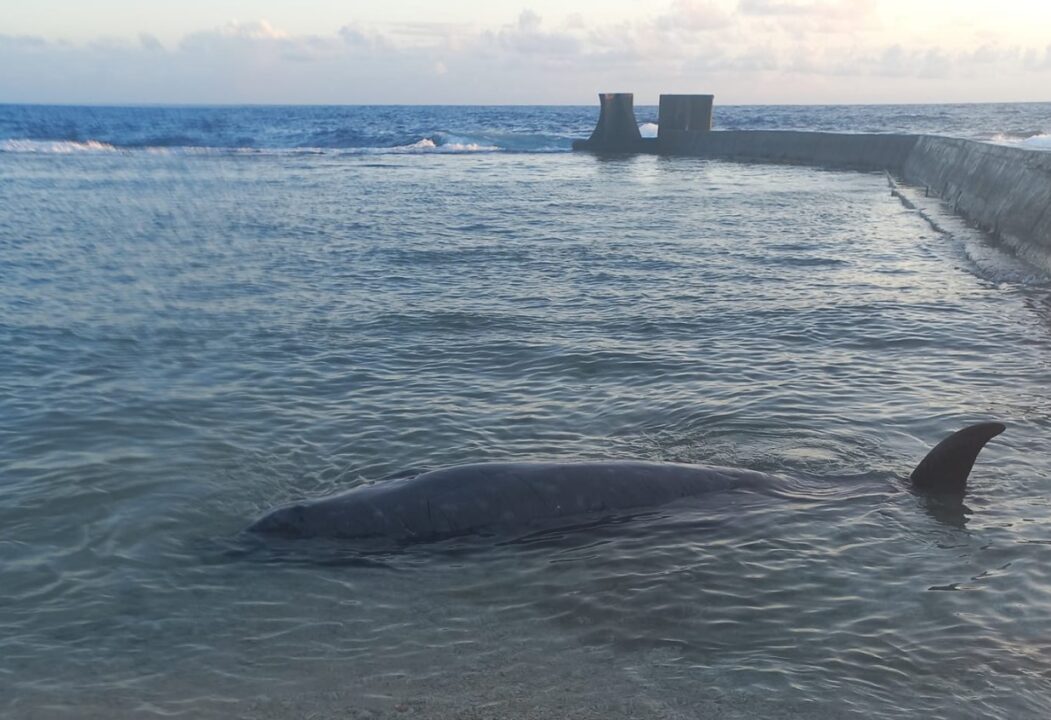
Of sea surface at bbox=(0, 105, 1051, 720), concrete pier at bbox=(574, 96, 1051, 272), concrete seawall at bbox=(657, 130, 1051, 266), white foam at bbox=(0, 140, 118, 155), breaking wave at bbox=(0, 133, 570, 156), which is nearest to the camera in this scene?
sea surface at bbox=(0, 105, 1051, 720)

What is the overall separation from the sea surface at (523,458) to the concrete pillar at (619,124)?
144ft

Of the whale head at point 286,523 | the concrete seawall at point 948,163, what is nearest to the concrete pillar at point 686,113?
the concrete seawall at point 948,163

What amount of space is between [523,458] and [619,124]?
2334 inches

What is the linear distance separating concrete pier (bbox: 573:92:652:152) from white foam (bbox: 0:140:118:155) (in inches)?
1415

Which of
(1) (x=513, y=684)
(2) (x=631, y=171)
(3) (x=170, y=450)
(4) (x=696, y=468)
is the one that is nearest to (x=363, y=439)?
(3) (x=170, y=450)

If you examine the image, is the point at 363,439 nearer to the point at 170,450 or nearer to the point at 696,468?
the point at 170,450

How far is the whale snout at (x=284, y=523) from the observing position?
316 inches

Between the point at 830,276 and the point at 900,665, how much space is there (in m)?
14.8

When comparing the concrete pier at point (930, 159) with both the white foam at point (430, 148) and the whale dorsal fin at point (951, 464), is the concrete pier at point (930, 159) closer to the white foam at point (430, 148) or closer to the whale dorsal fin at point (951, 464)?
the white foam at point (430, 148)

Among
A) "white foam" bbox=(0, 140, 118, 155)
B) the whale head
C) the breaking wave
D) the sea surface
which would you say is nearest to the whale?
the whale head

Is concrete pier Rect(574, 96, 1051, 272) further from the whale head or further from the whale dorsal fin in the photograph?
the whale head

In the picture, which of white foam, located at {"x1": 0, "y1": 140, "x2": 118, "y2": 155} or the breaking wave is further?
the breaking wave

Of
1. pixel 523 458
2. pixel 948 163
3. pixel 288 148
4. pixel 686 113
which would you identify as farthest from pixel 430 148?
pixel 523 458

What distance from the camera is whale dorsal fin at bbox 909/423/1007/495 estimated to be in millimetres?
8680
